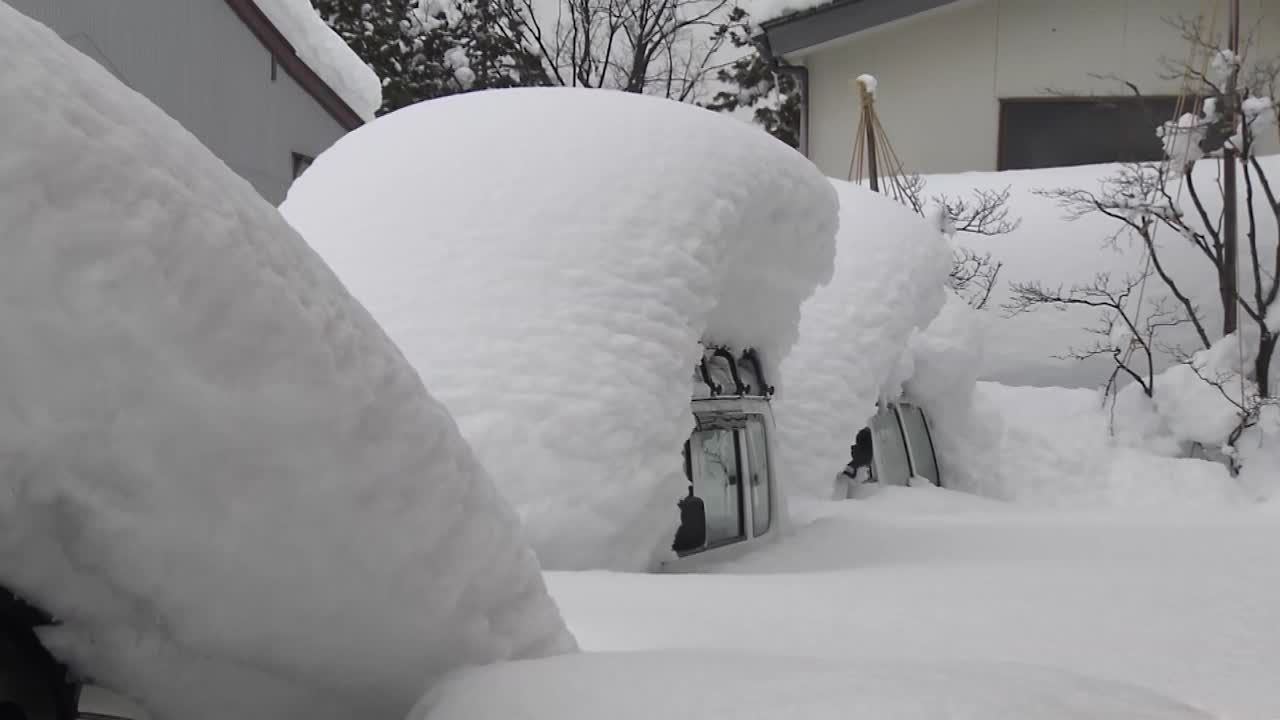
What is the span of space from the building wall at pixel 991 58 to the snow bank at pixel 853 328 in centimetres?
590

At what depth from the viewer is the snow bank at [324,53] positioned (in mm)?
10500

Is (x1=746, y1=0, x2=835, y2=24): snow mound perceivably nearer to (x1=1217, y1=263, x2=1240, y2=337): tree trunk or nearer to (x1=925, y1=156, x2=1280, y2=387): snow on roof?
(x1=925, y1=156, x2=1280, y2=387): snow on roof

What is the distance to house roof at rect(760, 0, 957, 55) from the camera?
1409 cm

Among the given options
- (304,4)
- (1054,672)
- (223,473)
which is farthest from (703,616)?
(304,4)

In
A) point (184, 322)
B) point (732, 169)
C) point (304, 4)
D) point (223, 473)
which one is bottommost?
point (223, 473)

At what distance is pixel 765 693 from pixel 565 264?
3028mm

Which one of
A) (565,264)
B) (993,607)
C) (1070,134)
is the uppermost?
(1070,134)

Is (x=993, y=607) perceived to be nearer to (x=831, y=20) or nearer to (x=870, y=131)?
(x=870, y=131)

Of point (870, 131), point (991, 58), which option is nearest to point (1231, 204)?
point (991, 58)

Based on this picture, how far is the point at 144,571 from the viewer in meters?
1.25

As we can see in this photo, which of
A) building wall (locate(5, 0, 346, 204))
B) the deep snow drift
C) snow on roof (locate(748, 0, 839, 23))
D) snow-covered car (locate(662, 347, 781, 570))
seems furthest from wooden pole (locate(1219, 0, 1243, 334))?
snow-covered car (locate(662, 347, 781, 570))

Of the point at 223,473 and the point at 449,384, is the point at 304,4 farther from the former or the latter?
the point at 223,473

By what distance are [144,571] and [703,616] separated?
5.18 feet

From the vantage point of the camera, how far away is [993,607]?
3.04m
